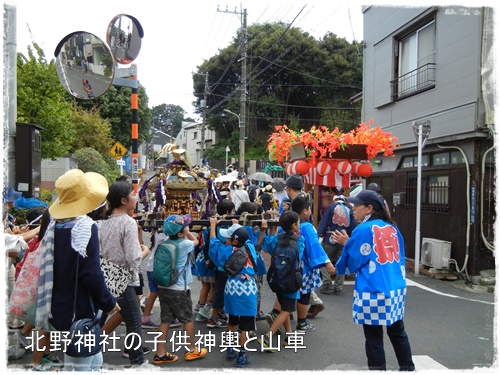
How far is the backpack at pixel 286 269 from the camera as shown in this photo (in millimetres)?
4375

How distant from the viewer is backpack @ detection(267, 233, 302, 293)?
14.4 feet

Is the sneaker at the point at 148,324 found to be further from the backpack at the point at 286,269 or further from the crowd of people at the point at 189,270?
the backpack at the point at 286,269

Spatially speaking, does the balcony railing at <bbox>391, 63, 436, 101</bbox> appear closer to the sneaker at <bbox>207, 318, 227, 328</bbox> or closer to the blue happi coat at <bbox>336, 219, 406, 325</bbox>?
the blue happi coat at <bbox>336, 219, 406, 325</bbox>

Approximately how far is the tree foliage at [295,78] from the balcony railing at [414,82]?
64.3 feet

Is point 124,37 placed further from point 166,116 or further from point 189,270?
point 166,116

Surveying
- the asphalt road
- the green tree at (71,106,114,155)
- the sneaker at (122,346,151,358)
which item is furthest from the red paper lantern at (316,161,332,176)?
the green tree at (71,106,114,155)

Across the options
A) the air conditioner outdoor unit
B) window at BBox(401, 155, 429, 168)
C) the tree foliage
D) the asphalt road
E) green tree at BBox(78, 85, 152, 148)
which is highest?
the tree foliage

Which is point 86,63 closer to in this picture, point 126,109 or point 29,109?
point 29,109

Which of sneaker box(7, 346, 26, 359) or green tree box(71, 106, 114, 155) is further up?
green tree box(71, 106, 114, 155)

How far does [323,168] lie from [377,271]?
4.60m

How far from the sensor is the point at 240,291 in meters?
4.20

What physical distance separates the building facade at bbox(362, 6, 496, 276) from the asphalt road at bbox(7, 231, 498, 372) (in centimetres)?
180

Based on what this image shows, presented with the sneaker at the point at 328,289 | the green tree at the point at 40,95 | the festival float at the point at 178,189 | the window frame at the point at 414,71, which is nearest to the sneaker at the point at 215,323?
the festival float at the point at 178,189

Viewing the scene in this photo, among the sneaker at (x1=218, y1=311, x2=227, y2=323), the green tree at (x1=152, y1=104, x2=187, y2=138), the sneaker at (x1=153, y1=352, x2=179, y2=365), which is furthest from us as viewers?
the green tree at (x1=152, y1=104, x2=187, y2=138)
